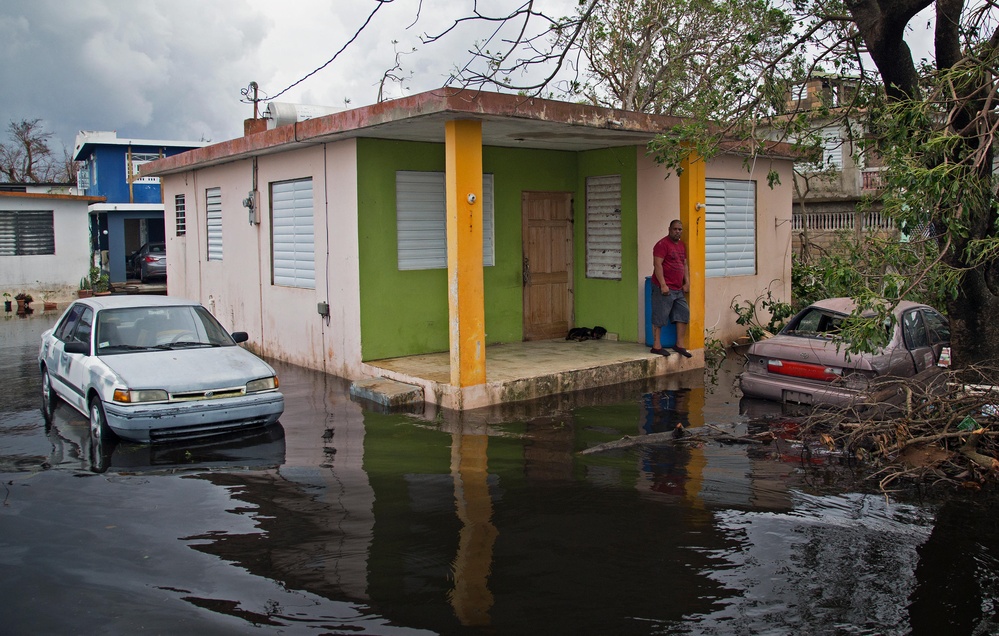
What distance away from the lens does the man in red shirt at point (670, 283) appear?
11727 mm

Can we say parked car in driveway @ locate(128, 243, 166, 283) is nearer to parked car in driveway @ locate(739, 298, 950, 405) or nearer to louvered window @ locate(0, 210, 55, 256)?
louvered window @ locate(0, 210, 55, 256)

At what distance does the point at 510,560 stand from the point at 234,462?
11.3 ft

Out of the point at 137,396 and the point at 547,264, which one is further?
the point at 547,264

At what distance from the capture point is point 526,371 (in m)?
10.8

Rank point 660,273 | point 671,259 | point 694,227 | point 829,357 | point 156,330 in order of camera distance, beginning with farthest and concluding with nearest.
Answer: point 694,227
point 671,259
point 660,273
point 156,330
point 829,357

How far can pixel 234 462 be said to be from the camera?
301 inches

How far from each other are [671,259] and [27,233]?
20519mm

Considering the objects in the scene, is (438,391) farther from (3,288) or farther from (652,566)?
(3,288)

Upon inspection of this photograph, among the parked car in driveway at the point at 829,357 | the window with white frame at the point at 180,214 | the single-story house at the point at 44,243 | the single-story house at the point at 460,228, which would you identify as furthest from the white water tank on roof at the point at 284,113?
the single-story house at the point at 44,243

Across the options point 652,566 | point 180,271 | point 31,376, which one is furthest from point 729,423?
point 180,271

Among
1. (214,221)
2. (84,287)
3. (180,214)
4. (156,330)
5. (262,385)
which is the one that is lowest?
(262,385)

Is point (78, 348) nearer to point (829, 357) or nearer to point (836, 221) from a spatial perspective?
point (829, 357)

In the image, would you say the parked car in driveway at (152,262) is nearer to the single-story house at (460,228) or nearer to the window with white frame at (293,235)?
the single-story house at (460,228)

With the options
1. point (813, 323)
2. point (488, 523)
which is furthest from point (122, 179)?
point (488, 523)
